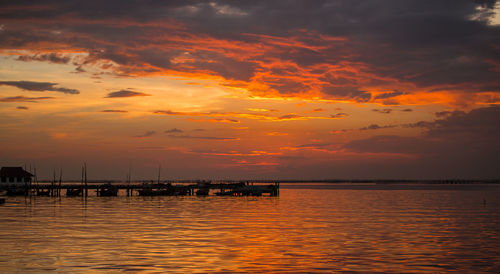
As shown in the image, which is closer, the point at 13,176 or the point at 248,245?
the point at 248,245

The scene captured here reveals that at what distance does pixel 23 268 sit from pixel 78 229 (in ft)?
56.4

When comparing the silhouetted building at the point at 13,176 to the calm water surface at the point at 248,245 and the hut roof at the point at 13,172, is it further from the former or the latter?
the calm water surface at the point at 248,245

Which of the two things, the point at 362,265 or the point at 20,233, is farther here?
the point at 20,233

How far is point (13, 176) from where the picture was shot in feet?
373

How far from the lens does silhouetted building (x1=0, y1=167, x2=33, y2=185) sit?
11331 centimetres

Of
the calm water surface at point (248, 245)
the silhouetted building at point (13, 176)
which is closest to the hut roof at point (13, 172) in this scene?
the silhouetted building at point (13, 176)

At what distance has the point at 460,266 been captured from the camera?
26.0 metres

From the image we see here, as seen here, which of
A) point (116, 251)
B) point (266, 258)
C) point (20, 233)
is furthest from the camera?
point (20, 233)

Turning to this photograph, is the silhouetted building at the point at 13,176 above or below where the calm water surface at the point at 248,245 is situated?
above

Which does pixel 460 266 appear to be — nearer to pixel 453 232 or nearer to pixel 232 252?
pixel 232 252

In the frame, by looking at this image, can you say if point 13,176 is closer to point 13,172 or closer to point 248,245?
point 13,172

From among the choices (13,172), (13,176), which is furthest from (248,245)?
(13,172)

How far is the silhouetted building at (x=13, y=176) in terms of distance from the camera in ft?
372

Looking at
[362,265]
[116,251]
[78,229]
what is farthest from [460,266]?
[78,229]
